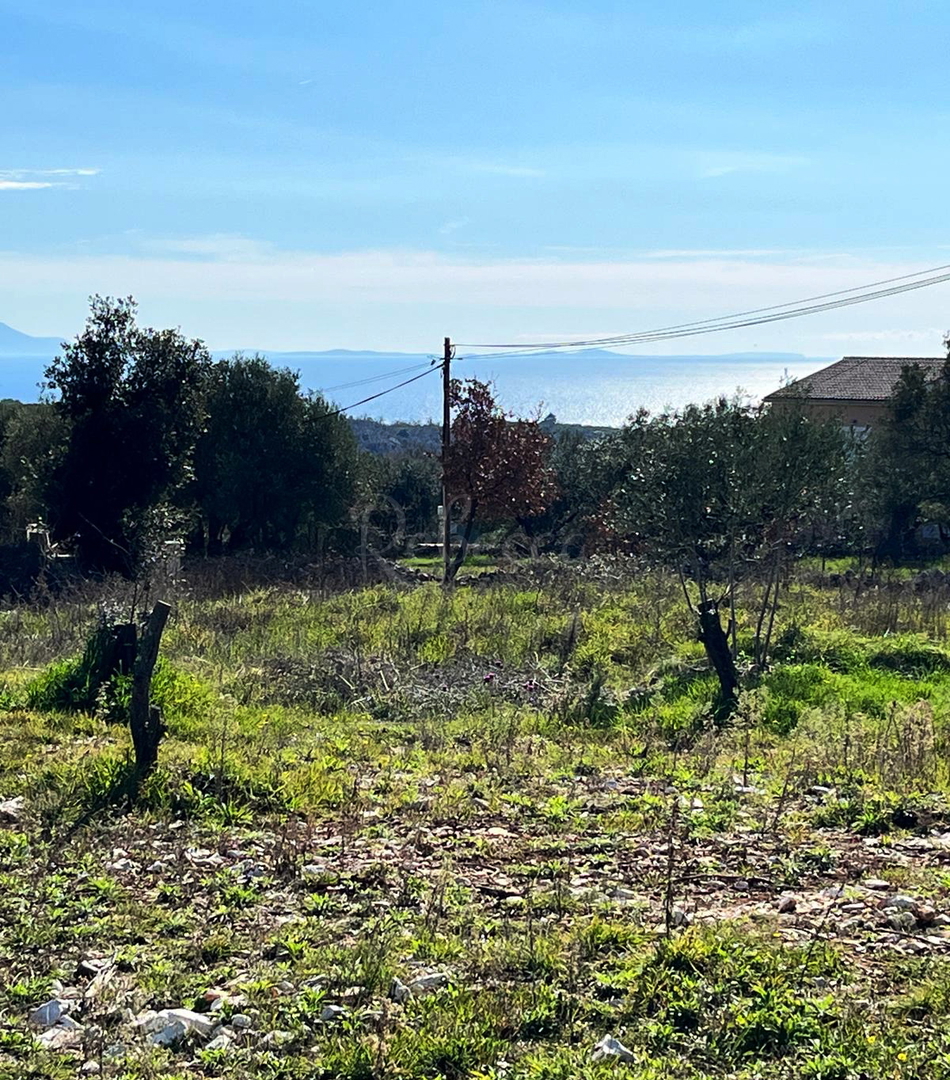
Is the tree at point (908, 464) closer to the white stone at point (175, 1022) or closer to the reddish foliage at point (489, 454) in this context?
the reddish foliage at point (489, 454)

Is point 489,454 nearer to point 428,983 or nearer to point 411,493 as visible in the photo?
point 411,493

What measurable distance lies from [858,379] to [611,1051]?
53951 mm

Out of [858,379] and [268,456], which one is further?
[858,379]

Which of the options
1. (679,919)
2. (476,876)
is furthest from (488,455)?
(679,919)

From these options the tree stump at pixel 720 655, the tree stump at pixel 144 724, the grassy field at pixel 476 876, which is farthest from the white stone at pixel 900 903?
the tree stump at pixel 720 655

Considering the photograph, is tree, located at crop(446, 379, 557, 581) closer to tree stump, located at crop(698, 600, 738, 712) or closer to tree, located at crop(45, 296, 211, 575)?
tree, located at crop(45, 296, 211, 575)

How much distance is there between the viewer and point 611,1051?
14.3 ft

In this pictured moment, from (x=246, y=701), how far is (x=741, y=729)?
553 cm

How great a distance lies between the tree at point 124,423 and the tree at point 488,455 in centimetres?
893

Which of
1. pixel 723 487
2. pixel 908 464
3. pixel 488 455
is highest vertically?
pixel 908 464

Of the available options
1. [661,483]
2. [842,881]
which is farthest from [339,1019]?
[661,483]

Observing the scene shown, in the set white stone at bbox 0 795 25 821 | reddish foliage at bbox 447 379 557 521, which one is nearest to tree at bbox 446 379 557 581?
reddish foliage at bbox 447 379 557 521

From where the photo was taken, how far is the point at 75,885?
Answer: 20.9 ft

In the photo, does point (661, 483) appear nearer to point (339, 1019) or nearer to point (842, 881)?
point (842, 881)
